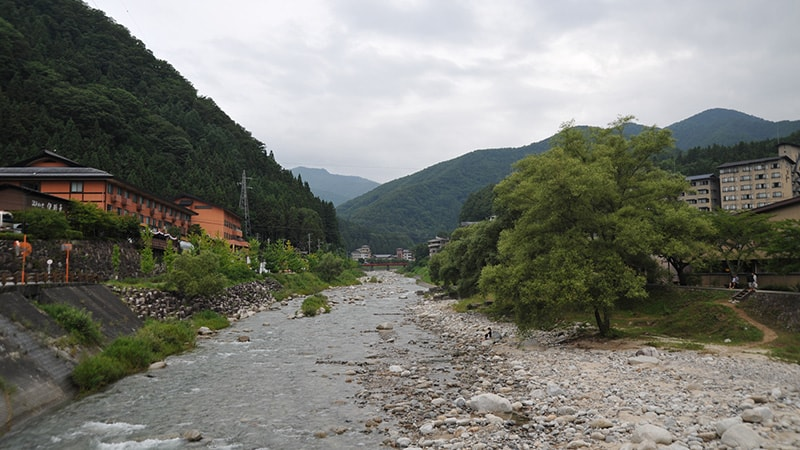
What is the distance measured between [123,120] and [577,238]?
94802 mm

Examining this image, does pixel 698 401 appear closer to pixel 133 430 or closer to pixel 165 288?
pixel 133 430

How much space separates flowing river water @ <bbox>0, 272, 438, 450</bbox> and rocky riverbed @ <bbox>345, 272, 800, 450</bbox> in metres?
1.17

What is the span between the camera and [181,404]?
16281 mm

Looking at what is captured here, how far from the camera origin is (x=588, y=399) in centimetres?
1464

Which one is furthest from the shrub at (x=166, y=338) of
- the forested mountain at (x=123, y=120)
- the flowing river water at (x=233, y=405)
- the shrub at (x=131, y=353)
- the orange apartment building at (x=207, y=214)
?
the forested mountain at (x=123, y=120)

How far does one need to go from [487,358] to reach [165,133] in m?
101

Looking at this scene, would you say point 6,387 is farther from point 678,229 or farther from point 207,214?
point 207,214

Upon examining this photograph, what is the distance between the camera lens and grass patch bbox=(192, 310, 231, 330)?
34603 millimetres

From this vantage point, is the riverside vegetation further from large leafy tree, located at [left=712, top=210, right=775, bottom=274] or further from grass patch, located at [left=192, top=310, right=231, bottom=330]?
large leafy tree, located at [left=712, top=210, right=775, bottom=274]

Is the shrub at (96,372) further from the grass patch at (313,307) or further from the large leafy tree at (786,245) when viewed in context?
the large leafy tree at (786,245)

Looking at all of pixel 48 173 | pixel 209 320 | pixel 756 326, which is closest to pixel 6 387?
pixel 209 320

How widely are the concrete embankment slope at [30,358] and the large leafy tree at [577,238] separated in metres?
19.1

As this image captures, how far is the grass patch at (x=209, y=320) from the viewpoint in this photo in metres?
34.6

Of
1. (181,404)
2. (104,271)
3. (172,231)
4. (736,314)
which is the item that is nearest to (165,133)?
(172,231)
